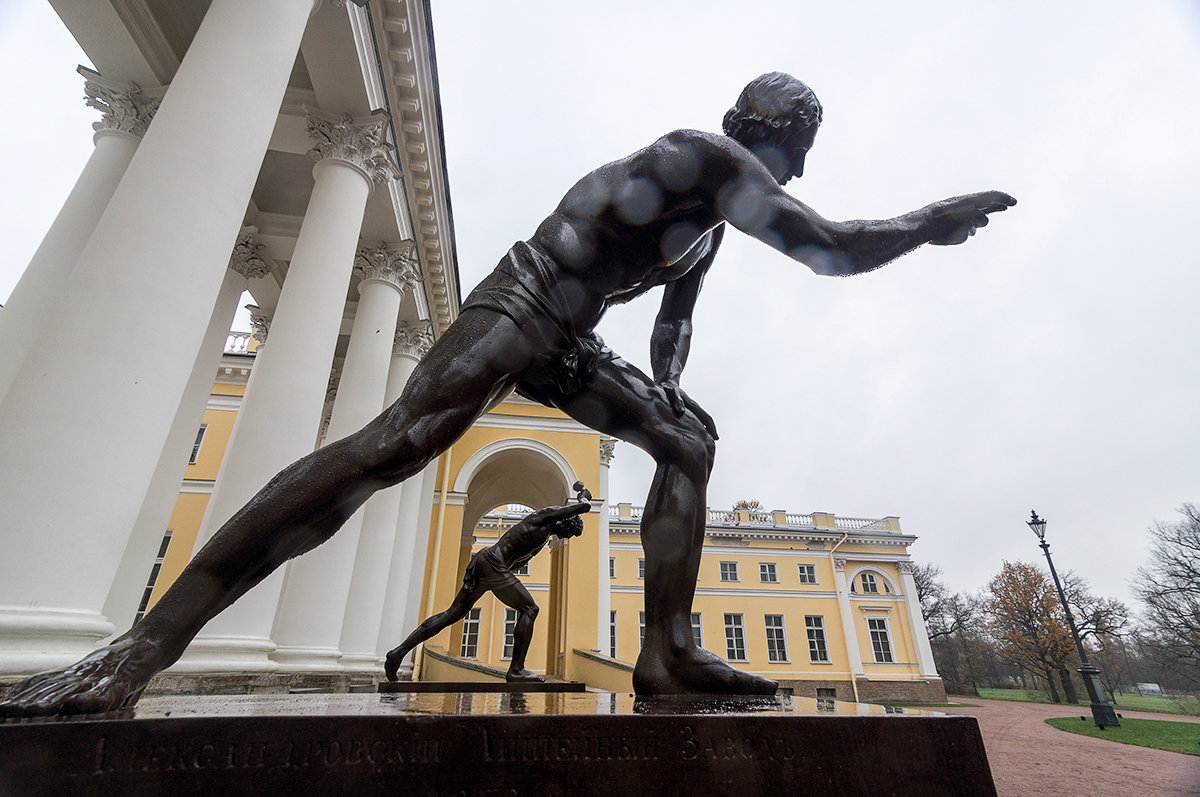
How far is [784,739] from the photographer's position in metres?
1.19

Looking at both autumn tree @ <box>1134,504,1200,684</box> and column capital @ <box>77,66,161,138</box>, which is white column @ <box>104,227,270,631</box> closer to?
column capital @ <box>77,66,161,138</box>

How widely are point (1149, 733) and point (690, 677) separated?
24.4 m

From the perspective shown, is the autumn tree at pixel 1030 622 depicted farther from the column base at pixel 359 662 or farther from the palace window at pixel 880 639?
the column base at pixel 359 662

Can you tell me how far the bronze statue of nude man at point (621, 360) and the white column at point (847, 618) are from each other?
1363 inches

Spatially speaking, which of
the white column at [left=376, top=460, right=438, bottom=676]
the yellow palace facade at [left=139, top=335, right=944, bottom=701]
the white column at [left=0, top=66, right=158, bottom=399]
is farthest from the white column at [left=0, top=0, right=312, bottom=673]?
the yellow palace facade at [left=139, top=335, right=944, bottom=701]

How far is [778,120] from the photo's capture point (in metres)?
2.13

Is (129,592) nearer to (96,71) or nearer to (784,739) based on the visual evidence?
(96,71)

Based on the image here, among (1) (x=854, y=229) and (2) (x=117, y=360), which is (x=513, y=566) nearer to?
(2) (x=117, y=360)

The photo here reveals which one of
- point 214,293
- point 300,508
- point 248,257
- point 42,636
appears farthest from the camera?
point 248,257

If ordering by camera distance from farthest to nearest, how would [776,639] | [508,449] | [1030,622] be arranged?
[1030,622] → [776,639] → [508,449]

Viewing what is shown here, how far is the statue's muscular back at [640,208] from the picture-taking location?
75.3 inches

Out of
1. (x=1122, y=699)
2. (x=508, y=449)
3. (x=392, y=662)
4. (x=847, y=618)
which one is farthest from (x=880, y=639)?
(x=392, y=662)

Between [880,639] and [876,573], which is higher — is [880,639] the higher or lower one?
the lower one

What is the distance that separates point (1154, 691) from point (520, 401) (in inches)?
2457
